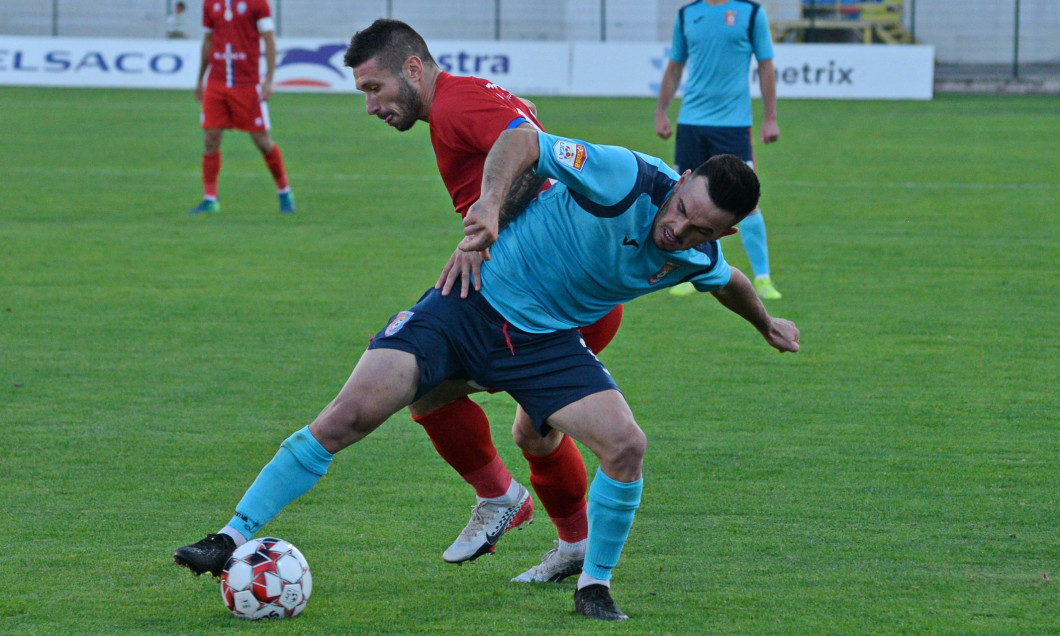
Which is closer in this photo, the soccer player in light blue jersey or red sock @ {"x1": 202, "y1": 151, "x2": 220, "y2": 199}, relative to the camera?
the soccer player in light blue jersey

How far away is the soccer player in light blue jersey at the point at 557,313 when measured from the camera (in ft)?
12.2

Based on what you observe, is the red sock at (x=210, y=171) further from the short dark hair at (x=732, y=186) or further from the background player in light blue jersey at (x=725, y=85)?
the short dark hair at (x=732, y=186)

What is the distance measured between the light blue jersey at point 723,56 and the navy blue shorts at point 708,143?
0.14 ft

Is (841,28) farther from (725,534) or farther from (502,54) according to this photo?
(725,534)

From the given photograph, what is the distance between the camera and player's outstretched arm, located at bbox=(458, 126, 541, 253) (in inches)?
139

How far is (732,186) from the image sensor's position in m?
3.62

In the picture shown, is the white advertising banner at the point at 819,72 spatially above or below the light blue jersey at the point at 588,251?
above

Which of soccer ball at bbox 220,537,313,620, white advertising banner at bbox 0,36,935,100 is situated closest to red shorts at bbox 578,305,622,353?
soccer ball at bbox 220,537,313,620

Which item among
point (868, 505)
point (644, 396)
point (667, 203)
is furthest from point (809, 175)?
point (667, 203)

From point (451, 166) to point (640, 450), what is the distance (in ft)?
3.78

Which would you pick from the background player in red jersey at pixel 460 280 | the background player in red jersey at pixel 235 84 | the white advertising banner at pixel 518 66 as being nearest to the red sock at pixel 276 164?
the background player in red jersey at pixel 235 84

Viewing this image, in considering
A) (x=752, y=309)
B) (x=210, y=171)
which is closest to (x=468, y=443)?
(x=752, y=309)

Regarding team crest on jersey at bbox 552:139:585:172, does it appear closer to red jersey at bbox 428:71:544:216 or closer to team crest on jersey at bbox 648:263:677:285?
red jersey at bbox 428:71:544:216

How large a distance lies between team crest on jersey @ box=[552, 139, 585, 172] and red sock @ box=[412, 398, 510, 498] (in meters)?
0.95
